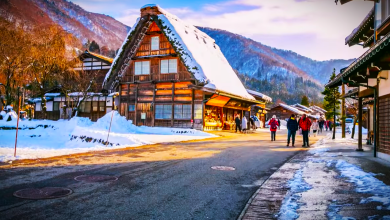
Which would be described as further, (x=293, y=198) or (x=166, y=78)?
(x=166, y=78)

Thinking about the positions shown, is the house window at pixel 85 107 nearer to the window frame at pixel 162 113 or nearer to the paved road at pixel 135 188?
the window frame at pixel 162 113

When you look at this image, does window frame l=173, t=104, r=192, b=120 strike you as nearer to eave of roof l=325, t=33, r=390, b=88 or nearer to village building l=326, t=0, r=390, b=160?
village building l=326, t=0, r=390, b=160

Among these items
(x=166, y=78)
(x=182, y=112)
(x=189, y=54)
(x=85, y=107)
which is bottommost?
(x=182, y=112)

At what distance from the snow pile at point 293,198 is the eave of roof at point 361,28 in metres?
9.07

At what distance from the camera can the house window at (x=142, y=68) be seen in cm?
2848

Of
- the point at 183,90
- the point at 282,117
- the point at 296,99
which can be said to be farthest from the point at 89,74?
the point at 296,99

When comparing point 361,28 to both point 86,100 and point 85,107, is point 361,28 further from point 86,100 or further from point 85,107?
point 85,107

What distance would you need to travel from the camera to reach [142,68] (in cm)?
2872

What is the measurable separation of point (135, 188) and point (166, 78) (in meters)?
22.3

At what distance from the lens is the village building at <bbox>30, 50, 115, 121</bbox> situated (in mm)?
34875

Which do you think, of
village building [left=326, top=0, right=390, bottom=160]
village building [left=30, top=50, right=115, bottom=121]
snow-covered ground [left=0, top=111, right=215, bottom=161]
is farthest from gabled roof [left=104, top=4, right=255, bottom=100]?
village building [left=326, top=0, right=390, bottom=160]

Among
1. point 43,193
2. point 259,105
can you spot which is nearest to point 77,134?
point 43,193

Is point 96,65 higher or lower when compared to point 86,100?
higher

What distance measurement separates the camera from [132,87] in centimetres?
2916
